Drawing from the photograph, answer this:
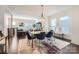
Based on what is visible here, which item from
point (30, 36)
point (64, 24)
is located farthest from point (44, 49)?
point (64, 24)

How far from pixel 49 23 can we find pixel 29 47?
65 cm

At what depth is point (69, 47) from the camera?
2.16 metres

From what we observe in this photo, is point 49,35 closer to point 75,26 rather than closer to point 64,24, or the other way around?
point 64,24

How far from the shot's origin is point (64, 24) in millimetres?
2135

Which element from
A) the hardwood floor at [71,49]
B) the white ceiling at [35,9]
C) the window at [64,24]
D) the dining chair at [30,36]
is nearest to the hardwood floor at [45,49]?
the hardwood floor at [71,49]

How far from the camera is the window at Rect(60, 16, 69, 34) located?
6.95 ft

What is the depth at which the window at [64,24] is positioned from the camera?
212 cm

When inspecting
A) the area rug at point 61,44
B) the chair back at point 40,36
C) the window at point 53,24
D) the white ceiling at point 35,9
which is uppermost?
the white ceiling at point 35,9

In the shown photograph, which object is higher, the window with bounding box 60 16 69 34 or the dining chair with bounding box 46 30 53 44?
the window with bounding box 60 16 69 34

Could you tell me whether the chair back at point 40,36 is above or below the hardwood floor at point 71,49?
above

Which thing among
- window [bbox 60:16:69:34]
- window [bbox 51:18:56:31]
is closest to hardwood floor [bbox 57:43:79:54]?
window [bbox 60:16:69:34]

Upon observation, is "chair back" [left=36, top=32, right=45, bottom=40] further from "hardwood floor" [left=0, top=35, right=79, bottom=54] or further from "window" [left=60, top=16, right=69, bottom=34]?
"window" [left=60, top=16, right=69, bottom=34]

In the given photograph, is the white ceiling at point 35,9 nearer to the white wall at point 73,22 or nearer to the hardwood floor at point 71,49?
the white wall at point 73,22
